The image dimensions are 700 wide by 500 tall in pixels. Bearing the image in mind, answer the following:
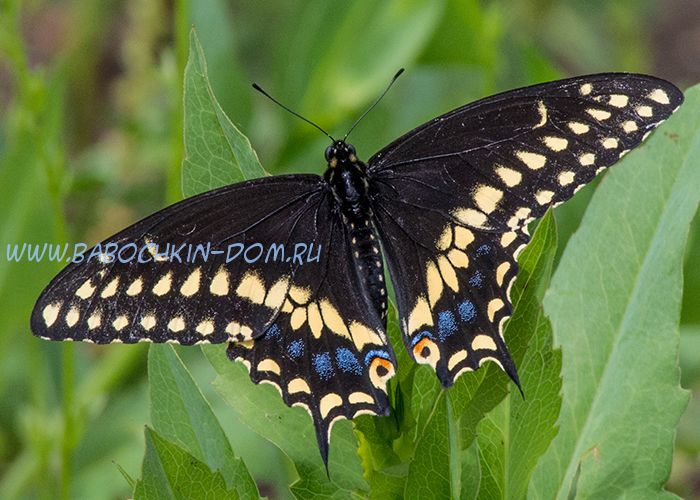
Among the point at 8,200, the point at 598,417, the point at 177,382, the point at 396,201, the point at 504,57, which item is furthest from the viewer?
the point at 504,57

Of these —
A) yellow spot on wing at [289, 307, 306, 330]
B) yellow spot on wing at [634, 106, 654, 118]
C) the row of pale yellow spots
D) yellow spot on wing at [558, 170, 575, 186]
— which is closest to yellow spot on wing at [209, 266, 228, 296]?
the row of pale yellow spots

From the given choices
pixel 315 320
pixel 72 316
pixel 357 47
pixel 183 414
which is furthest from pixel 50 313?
pixel 357 47

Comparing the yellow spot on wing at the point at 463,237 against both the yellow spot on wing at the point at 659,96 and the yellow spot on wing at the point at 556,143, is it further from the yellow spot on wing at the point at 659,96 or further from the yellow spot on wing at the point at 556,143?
the yellow spot on wing at the point at 659,96

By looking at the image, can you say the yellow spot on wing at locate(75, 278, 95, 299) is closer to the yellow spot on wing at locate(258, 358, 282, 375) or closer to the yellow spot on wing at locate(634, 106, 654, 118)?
the yellow spot on wing at locate(258, 358, 282, 375)

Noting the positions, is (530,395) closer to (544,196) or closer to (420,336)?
(420,336)

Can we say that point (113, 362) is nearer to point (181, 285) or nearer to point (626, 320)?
point (181, 285)

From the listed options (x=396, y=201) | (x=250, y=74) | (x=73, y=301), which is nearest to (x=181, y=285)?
(x=73, y=301)

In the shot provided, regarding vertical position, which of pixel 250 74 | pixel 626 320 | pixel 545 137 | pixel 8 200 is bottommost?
pixel 626 320
